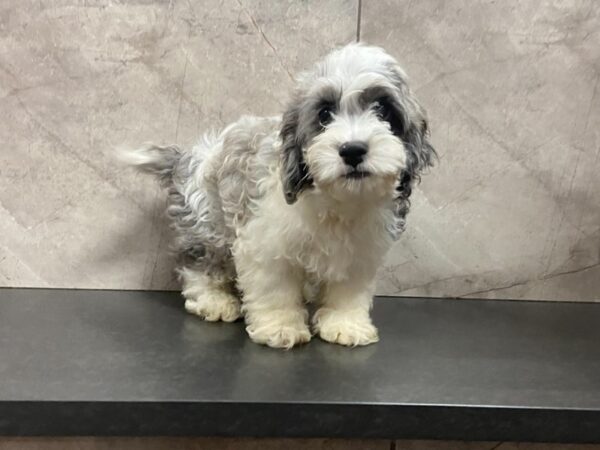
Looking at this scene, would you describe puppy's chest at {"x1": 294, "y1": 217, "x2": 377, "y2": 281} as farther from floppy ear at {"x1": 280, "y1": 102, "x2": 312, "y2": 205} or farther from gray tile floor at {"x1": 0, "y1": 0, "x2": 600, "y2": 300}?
gray tile floor at {"x1": 0, "y1": 0, "x2": 600, "y2": 300}

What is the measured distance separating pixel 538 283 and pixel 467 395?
666 millimetres

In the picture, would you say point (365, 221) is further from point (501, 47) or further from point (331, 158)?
point (501, 47)

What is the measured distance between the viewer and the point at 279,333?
1296 millimetres

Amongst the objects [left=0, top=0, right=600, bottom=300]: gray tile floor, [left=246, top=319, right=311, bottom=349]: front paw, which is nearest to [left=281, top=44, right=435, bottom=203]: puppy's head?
[left=246, top=319, right=311, bottom=349]: front paw

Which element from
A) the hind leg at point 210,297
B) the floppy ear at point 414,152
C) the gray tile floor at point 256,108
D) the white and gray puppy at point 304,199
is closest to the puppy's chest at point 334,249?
the white and gray puppy at point 304,199

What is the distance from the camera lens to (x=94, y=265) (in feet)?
5.27

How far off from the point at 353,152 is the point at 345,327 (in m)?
0.40

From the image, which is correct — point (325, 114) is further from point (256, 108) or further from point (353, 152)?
point (256, 108)

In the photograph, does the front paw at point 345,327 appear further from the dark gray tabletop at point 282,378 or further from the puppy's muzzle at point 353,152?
the puppy's muzzle at point 353,152

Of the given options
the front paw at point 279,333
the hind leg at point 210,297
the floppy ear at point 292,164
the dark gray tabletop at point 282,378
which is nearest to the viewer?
the dark gray tabletop at point 282,378

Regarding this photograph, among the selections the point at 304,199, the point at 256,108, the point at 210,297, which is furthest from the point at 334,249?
the point at 256,108

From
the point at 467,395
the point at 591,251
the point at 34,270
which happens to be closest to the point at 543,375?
the point at 467,395

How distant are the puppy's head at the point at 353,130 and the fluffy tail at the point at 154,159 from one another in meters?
0.40

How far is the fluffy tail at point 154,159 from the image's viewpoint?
1.50 m
